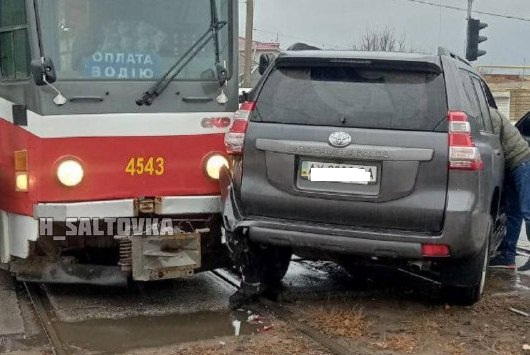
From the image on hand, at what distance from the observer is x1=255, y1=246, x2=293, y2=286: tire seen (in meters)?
5.95

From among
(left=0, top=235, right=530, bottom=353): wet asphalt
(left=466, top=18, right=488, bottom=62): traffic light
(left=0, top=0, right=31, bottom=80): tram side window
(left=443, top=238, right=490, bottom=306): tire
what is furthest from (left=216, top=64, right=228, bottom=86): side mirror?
(left=466, top=18, right=488, bottom=62): traffic light

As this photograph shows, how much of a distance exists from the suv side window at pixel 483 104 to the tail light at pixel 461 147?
1.19 meters

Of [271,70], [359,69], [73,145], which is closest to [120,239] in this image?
[73,145]

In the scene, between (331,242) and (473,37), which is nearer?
(331,242)

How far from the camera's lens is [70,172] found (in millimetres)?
5453

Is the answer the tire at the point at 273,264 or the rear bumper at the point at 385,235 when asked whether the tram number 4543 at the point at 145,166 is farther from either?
the tire at the point at 273,264

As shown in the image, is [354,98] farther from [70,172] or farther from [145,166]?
[70,172]

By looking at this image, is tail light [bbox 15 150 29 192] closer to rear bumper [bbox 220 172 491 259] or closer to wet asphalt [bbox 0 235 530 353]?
wet asphalt [bbox 0 235 530 353]

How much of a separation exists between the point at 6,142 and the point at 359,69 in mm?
2863

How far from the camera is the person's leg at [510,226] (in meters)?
7.13

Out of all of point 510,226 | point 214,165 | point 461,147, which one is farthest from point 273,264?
point 510,226

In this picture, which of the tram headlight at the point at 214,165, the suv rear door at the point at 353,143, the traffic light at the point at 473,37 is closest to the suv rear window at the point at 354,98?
the suv rear door at the point at 353,143

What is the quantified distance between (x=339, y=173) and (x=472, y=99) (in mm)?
1414

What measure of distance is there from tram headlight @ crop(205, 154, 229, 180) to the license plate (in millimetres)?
1084
